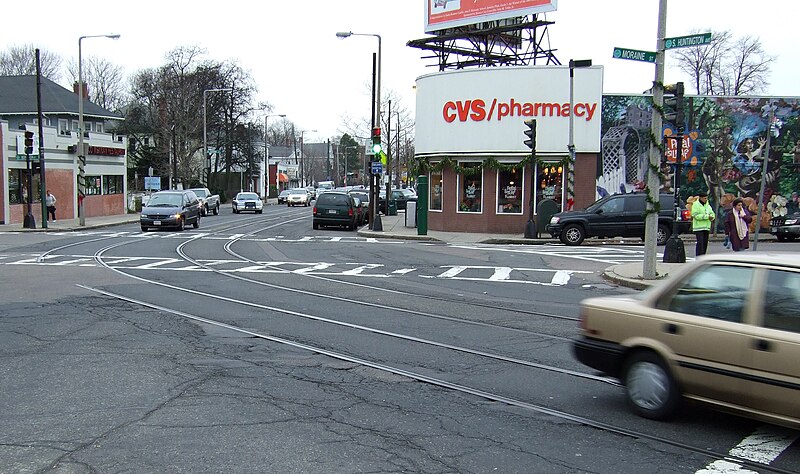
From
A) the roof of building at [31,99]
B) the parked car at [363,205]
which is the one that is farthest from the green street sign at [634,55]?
the roof of building at [31,99]

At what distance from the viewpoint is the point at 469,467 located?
206 inches

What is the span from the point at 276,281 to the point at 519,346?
25.7 feet

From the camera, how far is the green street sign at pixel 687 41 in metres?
13.8

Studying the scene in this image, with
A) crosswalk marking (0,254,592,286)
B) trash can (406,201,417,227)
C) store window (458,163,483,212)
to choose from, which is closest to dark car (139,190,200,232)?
A: trash can (406,201,417,227)

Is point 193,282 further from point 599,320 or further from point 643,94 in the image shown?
point 643,94

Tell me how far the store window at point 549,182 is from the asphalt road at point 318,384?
14547mm

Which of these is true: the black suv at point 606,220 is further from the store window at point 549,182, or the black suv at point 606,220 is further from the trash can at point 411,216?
the trash can at point 411,216

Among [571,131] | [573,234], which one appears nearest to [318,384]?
[573,234]

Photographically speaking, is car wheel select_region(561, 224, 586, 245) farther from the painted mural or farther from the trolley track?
the trolley track

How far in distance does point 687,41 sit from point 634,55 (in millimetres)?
1036

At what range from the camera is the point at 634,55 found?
1419 centimetres

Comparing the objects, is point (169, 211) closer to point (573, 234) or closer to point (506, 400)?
point (573, 234)

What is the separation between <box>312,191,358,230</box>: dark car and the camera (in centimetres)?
3425

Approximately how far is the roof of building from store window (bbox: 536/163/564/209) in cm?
3274
